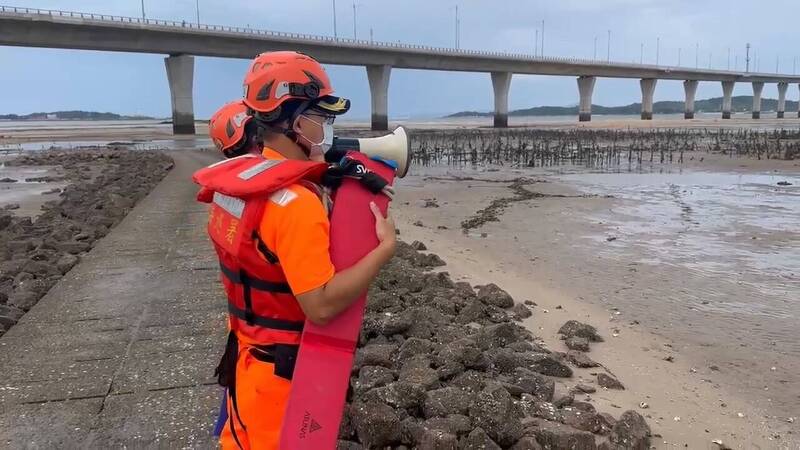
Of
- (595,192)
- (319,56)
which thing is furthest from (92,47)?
(595,192)

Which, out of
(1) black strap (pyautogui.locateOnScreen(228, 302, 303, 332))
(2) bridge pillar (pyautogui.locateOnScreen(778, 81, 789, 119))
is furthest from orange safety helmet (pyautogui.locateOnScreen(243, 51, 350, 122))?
(2) bridge pillar (pyautogui.locateOnScreen(778, 81, 789, 119))

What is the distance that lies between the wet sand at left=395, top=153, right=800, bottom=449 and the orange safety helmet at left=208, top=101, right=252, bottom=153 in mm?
3407

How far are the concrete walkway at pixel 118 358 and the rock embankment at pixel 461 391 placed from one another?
1.05 meters

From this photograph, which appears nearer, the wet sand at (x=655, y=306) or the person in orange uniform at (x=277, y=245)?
the person in orange uniform at (x=277, y=245)

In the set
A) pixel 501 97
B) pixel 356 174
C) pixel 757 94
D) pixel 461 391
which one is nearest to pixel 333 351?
pixel 356 174

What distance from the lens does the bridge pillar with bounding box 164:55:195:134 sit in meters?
57.9

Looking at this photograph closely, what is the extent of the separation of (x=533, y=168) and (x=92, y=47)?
4041 cm

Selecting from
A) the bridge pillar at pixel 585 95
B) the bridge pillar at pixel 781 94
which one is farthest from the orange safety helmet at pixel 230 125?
the bridge pillar at pixel 781 94

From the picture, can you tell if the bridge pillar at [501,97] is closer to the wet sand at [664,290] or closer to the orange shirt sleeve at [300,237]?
the wet sand at [664,290]

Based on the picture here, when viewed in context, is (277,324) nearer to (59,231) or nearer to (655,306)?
(655,306)

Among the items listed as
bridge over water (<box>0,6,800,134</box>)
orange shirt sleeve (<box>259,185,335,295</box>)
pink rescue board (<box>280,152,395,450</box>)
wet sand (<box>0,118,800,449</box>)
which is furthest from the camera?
bridge over water (<box>0,6,800,134</box>)

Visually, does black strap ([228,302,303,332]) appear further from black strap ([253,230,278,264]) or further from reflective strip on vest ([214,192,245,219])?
reflective strip on vest ([214,192,245,219])

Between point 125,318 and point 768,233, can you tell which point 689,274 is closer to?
point 768,233

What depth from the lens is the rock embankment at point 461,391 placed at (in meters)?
3.50
